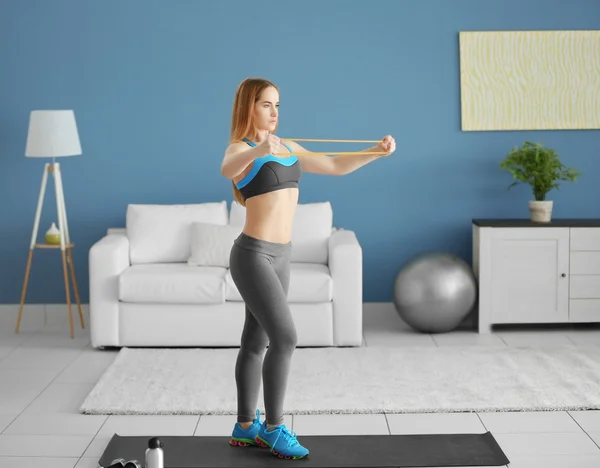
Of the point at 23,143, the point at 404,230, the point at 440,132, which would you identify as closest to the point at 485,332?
the point at 404,230

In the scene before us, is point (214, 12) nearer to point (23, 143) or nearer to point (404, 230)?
point (23, 143)

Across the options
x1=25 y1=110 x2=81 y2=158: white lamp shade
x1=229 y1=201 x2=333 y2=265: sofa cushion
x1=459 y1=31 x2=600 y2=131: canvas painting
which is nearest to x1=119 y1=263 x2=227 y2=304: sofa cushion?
x1=229 y1=201 x2=333 y2=265: sofa cushion

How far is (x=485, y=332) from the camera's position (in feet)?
19.0

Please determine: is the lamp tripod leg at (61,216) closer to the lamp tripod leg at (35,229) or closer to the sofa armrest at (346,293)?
the lamp tripod leg at (35,229)

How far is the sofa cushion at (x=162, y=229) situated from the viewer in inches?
228

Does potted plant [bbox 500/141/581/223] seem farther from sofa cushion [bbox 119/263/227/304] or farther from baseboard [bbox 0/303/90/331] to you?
baseboard [bbox 0/303/90/331]

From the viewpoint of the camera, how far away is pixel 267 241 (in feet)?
11.0

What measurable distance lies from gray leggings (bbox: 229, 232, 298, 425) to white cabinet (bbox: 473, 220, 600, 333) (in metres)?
2.60

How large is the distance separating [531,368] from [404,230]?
1703mm

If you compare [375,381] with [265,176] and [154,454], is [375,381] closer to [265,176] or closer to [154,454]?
[265,176]

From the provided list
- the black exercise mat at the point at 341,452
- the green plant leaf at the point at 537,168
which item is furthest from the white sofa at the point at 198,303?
the black exercise mat at the point at 341,452

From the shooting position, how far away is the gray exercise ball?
5.63 metres

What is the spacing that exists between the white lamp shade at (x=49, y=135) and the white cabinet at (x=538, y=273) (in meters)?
2.67

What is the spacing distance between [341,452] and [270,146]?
4.23 feet
